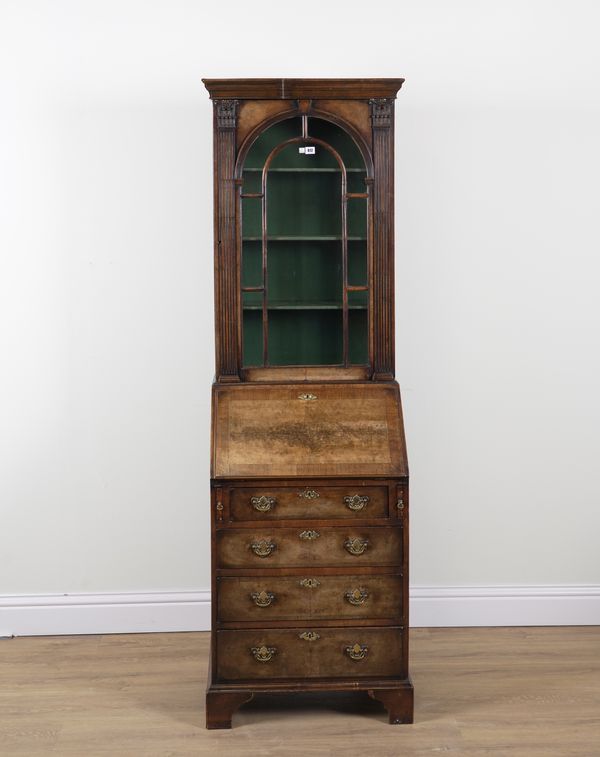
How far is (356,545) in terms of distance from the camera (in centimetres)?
294

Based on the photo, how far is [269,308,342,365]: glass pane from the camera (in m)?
3.11

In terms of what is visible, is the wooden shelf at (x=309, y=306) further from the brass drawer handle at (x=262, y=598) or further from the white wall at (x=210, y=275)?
the brass drawer handle at (x=262, y=598)

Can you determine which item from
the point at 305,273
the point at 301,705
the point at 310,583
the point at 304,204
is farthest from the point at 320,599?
the point at 304,204

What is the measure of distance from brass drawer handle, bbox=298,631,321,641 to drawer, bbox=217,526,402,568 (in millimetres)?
226

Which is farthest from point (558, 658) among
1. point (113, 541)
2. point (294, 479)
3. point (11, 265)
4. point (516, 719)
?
point (11, 265)

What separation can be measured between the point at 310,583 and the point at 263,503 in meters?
0.31

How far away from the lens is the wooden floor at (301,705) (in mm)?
2801

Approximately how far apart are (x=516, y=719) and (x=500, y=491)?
1049 mm

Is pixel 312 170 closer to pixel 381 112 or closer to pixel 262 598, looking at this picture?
pixel 381 112

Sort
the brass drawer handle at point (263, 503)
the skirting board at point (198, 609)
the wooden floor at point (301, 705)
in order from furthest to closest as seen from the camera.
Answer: the skirting board at point (198, 609) → the brass drawer handle at point (263, 503) → the wooden floor at point (301, 705)

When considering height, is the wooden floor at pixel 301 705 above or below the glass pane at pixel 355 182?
below

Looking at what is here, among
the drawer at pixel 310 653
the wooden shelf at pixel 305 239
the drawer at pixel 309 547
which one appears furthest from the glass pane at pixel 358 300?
the drawer at pixel 310 653

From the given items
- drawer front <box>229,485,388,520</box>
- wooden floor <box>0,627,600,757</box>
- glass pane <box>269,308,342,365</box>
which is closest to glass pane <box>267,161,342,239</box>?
glass pane <box>269,308,342,365</box>

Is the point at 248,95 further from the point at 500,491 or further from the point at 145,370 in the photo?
the point at 500,491
